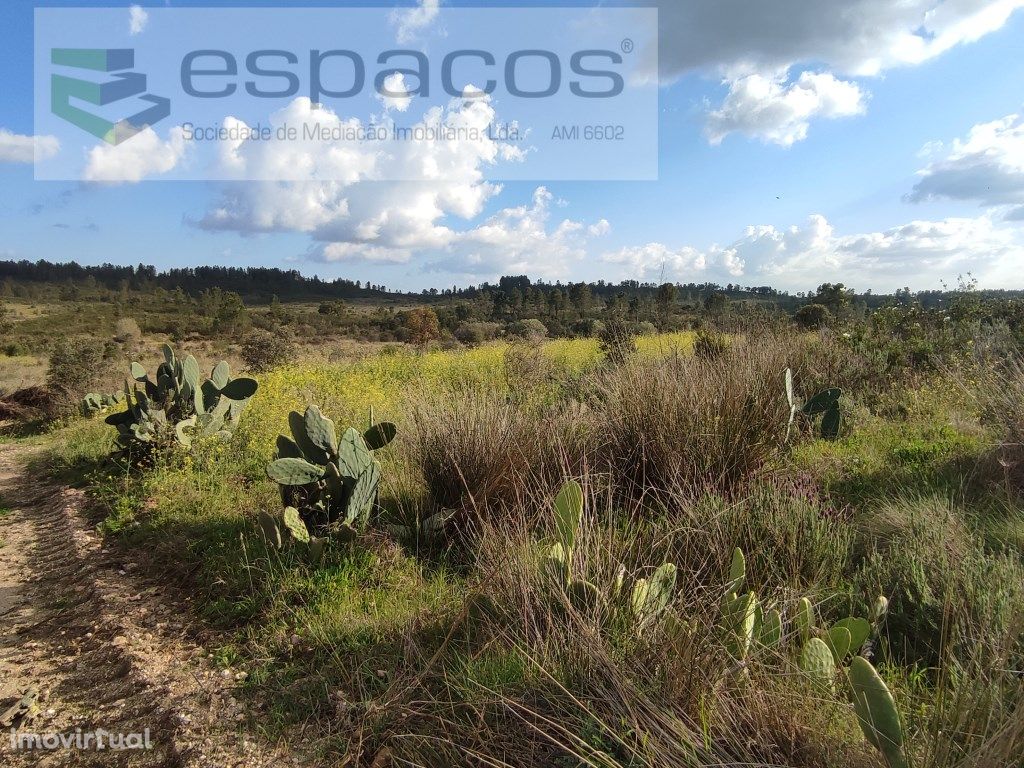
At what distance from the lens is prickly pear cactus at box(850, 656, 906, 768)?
1468mm

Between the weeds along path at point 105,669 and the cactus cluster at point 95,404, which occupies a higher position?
the cactus cluster at point 95,404

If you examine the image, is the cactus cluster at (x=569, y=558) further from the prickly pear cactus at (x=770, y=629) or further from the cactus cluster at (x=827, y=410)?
the cactus cluster at (x=827, y=410)

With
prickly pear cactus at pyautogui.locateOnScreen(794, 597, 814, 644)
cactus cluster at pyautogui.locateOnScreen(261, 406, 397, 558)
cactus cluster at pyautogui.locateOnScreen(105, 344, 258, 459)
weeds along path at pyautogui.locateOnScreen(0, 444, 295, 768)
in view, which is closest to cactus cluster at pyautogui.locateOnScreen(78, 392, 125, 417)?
cactus cluster at pyautogui.locateOnScreen(105, 344, 258, 459)

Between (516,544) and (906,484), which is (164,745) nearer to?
(516,544)

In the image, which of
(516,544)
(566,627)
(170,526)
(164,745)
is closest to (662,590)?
(566,627)

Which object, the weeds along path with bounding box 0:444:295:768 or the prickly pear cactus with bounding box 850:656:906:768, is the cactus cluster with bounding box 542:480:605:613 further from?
the weeds along path with bounding box 0:444:295:768

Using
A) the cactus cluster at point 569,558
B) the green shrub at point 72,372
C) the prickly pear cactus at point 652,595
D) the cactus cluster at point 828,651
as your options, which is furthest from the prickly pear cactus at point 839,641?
the green shrub at point 72,372

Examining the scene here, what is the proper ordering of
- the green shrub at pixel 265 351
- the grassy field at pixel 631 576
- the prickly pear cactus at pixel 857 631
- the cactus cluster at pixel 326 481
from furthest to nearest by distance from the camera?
the green shrub at pixel 265 351 → the cactus cluster at pixel 326 481 → the prickly pear cactus at pixel 857 631 → the grassy field at pixel 631 576

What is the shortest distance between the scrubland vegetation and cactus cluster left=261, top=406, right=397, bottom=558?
21 millimetres

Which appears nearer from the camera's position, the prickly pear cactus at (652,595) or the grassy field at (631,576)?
the grassy field at (631,576)

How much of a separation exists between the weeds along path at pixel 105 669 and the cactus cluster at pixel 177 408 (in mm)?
1961
